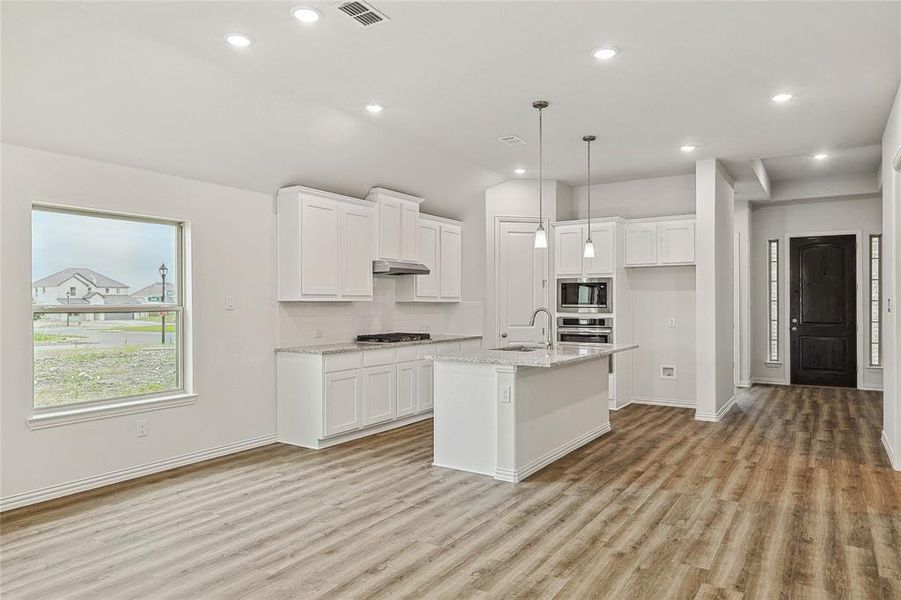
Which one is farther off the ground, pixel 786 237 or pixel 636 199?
pixel 636 199

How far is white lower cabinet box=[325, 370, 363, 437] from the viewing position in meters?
5.30

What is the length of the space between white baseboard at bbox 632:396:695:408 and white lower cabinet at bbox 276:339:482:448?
314 centimetres

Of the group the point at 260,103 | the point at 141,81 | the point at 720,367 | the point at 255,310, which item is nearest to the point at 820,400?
the point at 720,367

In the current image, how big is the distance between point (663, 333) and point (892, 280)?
2841 millimetres

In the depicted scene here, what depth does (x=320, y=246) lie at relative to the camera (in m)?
5.60

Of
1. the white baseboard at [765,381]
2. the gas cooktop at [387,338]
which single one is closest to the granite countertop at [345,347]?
the gas cooktop at [387,338]

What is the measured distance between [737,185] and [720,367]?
2.57 m

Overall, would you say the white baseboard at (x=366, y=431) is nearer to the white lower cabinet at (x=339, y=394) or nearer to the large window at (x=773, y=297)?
the white lower cabinet at (x=339, y=394)

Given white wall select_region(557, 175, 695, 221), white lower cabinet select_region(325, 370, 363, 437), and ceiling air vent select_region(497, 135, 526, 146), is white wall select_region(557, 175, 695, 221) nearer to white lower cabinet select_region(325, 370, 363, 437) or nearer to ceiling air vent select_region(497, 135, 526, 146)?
ceiling air vent select_region(497, 135, 526, 146)

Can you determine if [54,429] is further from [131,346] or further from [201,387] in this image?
[201,387]

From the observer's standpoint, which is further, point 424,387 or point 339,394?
point 424,387

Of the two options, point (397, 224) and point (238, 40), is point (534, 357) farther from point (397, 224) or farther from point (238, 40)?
point (238, 40)

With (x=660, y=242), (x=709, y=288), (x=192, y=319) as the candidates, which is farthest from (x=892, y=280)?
(x=192, y=319)

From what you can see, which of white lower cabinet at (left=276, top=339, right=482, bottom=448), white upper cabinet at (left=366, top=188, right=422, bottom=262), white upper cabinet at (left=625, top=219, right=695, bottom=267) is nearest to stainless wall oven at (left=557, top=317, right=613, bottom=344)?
white upper cabinet at (left=625, top=219, right=695, bottom=267)
